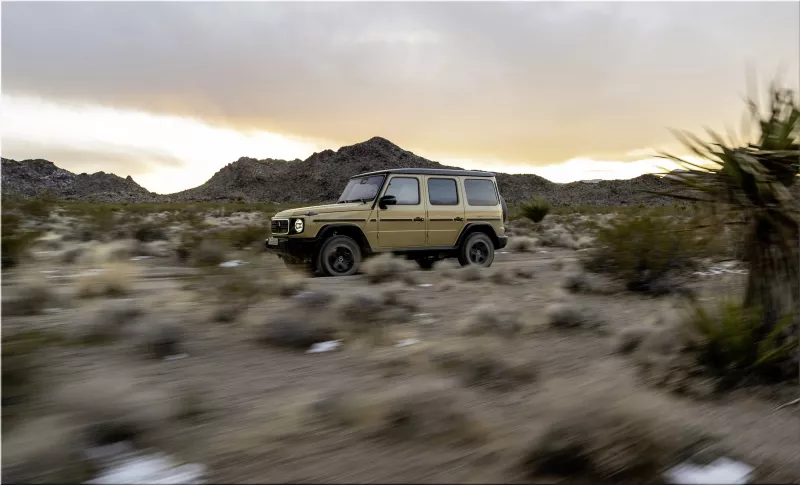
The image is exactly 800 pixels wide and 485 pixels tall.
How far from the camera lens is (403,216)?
11164 mm

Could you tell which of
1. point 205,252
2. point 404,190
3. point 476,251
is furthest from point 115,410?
point 476,251

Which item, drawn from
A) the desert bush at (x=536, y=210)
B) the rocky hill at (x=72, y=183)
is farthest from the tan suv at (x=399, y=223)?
the rocky hill at (x=72, y=183)

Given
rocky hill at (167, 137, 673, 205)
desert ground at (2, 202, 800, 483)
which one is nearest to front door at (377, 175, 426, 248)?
desert ground at (2, 202, 800, 483)

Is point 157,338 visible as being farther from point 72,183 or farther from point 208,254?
point 72,183

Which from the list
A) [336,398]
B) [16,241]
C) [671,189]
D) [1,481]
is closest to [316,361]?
[336,398]

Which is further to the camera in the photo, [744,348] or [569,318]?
[569,318]

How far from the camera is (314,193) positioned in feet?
287

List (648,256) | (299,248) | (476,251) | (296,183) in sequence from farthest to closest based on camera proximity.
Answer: (296,183) < (476,251) < (299,248) < (648,256)

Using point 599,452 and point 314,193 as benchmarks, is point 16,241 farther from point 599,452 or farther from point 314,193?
point 314,193

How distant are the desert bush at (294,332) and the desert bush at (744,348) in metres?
3.32

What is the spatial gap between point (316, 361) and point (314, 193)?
83.9 m

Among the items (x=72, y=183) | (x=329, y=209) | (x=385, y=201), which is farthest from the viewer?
(x=72, y=183)

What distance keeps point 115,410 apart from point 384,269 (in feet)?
22.7

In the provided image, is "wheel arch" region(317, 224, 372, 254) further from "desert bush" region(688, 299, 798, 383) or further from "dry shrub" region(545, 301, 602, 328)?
"desert bush" region(688, 299, 798, 383)
